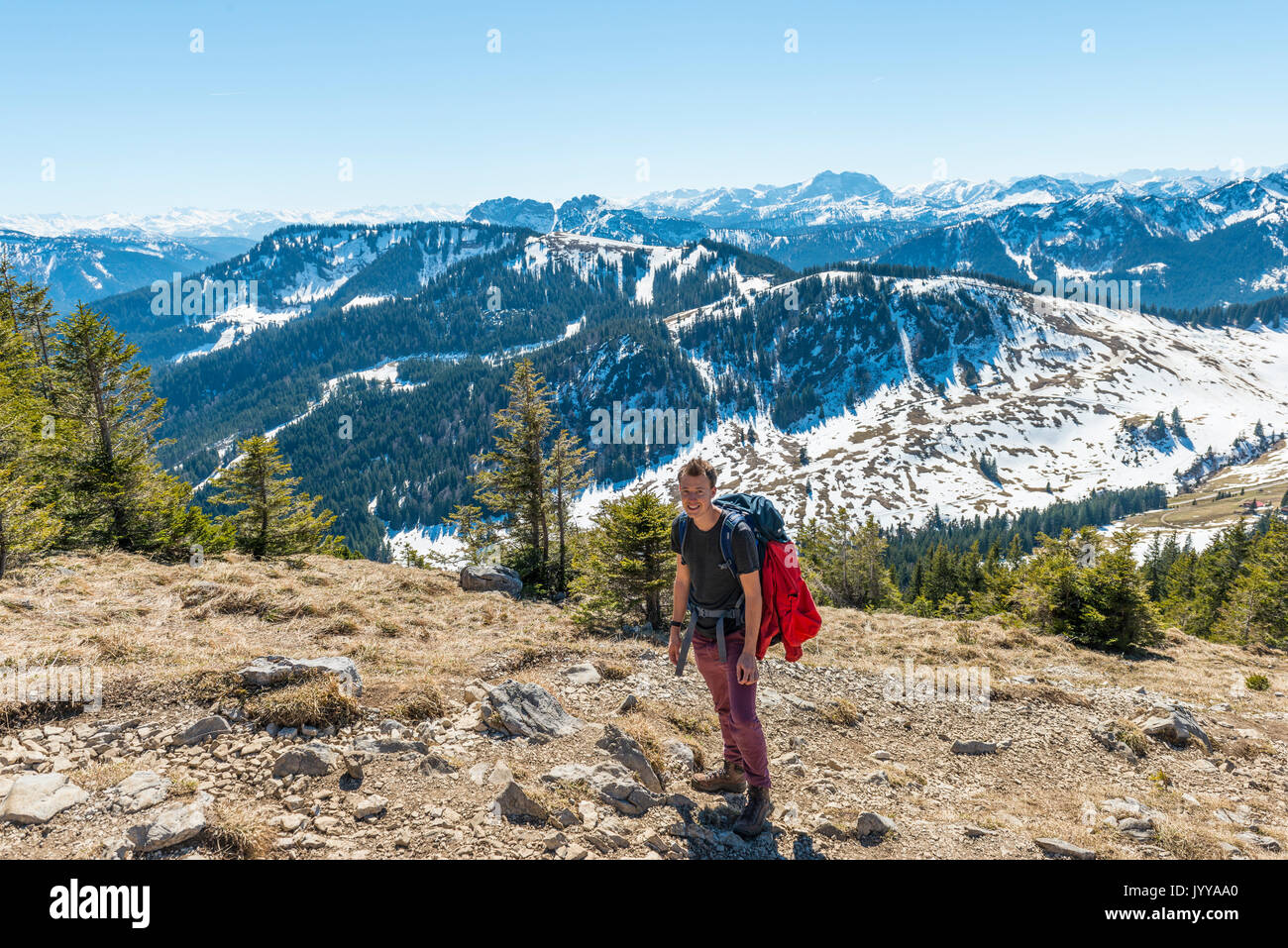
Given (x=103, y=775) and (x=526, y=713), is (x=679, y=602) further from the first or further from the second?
(x=103, y=775)

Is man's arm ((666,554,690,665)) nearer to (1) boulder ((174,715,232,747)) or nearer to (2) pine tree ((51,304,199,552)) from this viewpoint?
(1) boulder ((174,715,232,747))

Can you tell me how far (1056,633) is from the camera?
19438mm

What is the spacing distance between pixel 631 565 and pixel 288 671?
37.1 feet

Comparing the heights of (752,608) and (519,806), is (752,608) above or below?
above

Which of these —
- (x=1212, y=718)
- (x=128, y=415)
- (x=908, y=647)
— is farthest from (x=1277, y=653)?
(x=128, y=415)

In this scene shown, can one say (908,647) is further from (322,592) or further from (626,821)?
(322,592)

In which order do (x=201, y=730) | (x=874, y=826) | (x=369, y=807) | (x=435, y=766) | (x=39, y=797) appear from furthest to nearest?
(x=201, y=730)
(x=435, y=766)
(x=874, y=826)
(x=369, y=807)
(x=39, y=797)

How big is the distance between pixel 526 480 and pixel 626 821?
23.1 m

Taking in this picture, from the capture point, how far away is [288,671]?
8.15 m

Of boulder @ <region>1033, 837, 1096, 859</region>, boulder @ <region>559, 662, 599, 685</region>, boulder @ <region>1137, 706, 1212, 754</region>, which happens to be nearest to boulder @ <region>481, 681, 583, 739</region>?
boulder @ <region>559, 662, 599, 685</region>

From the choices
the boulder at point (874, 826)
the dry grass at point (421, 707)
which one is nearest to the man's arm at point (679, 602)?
the boulder at point (874, 826)

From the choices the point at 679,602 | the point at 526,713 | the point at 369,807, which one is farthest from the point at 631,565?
the point at 369,807

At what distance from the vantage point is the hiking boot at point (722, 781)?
289 inches

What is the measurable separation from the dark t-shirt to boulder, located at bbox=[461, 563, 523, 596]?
18.4 metres
